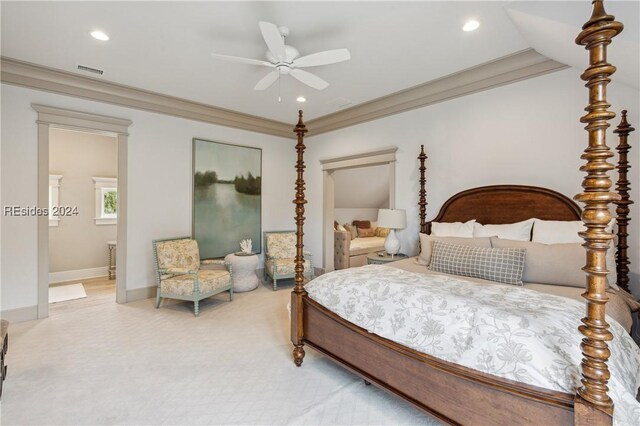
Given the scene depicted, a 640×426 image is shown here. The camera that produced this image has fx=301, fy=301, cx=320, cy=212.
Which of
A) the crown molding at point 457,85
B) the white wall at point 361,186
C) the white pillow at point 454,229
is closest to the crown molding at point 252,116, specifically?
the crown molding at point 457,85

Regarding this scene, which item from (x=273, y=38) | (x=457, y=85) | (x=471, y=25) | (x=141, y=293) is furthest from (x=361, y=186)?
(x=273, y=38)

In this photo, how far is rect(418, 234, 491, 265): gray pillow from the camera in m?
2.79

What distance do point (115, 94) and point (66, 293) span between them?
10.1 feet

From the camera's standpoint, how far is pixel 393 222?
398cm

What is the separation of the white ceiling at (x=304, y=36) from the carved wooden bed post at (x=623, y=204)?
385 millimetres

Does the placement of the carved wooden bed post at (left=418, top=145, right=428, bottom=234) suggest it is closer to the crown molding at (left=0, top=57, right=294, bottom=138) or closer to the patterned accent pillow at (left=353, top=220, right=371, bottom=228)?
the crown molding at (left=0, top=57, right=294, bottom=138)

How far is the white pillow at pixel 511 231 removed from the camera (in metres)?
2.83

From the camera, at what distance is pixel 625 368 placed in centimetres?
136

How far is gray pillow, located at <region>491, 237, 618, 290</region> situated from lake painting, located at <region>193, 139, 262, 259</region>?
13.3 feet

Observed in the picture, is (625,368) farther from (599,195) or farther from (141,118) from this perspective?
(141,118)

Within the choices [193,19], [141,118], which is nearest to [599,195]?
[193,19]

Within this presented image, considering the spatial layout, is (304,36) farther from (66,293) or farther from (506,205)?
(66,293)

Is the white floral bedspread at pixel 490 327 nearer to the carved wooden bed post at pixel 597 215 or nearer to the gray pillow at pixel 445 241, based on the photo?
the carved wooden bed post at pixel 597 215

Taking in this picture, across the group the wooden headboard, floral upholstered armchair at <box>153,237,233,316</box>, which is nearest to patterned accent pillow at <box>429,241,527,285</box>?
the wooden headboard
